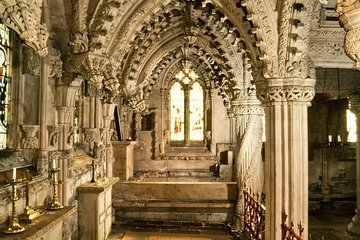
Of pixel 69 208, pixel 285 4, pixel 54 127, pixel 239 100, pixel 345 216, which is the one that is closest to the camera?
pixel 69 208

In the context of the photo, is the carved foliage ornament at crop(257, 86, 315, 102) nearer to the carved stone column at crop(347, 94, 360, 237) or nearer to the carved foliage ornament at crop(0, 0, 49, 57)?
the carved foliage ornament at crop(0, 0, 49, 57)

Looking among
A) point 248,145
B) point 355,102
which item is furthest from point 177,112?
point 355,102

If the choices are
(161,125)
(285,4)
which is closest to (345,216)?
(161,125)

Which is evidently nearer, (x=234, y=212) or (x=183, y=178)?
(x=234, y=212)

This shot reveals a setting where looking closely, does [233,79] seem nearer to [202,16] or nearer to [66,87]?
[202,16]

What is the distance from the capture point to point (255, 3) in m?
5.14

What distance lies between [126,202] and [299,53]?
21.7 feet

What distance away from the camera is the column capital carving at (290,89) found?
5188mm

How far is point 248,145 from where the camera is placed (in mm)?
8734

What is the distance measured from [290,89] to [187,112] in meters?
10.5

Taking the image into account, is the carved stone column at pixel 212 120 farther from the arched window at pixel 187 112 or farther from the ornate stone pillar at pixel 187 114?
the ornate stone pillar at pixel 187 114

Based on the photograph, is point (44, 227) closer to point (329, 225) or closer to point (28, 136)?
point (28, 136)

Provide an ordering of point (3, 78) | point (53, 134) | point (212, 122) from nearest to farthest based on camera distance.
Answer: point (3, 78) < point (53, 134) < point (212, 122)

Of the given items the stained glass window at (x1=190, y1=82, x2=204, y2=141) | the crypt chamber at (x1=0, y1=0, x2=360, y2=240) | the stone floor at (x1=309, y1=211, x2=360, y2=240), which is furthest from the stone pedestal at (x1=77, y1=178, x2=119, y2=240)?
the stained glass window at (x1=190, y1=82, x2=204, y2=141)
